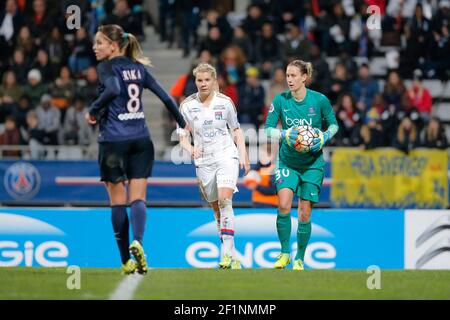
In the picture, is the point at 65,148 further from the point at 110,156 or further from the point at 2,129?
the point at 110,156

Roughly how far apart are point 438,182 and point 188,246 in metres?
5.74

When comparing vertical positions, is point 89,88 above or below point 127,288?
above

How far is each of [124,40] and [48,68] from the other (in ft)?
41.9

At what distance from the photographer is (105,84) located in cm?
1073

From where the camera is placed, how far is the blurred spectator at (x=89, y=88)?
74.2 ft

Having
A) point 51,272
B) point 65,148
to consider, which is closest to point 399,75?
point 65,148

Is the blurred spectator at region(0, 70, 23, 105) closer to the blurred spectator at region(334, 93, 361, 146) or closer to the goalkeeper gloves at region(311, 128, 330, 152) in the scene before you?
the blurred spectator at region(334, 93, 361, 146)

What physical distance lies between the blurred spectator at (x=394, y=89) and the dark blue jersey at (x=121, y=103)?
38.5 ft

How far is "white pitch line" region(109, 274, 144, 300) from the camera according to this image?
9539mm

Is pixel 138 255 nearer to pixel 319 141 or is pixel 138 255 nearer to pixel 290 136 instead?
pixel 290 136

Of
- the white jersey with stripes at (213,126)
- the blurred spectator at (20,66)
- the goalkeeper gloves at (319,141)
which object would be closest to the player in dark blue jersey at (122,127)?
the white jersey with stripes at (213,126)

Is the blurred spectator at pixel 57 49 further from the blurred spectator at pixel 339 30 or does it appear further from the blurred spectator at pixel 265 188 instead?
the blurred spectator at pixel 265 188

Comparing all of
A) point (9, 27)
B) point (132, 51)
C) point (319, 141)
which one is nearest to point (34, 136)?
point (9, 27)

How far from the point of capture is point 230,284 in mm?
10391
